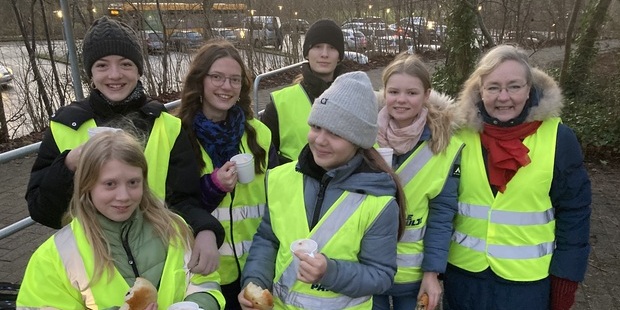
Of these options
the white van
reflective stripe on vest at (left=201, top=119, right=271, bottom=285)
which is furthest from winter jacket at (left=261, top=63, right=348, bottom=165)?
the white van

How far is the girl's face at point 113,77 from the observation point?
234 cm

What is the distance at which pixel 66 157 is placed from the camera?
6.86 feet

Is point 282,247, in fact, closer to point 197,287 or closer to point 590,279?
point 197,287

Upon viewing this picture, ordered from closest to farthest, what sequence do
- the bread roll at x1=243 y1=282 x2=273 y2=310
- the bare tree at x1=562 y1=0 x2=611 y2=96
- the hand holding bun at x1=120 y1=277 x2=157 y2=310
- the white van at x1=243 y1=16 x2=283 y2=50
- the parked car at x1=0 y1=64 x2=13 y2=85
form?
the hand holding bun at x1=120 y1=277 x2=157 y2=310
the bread roll at x1=243 y1=282 x2=273 y2=310
the parked car at x1=0 y1=64 x2=13 y2=85
the bare tree at x1=562 y1=0 x2=611 y2=96
the white van at x1=243 y1=16 x2=283 y2=50

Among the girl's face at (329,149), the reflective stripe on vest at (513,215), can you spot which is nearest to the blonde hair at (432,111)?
the reflective stripe on vest at (513,215)

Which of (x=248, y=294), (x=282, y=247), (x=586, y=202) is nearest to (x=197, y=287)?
Answer: (x=248, y=294)

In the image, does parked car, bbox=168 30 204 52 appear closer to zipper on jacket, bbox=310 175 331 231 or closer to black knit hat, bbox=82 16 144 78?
black knit hat, bbox=82 16 144 78

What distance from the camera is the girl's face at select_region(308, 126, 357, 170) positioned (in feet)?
7.18

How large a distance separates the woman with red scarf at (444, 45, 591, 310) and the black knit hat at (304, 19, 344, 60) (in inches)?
50.1

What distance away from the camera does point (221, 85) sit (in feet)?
8.80

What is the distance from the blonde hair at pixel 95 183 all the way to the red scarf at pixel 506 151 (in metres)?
1.60

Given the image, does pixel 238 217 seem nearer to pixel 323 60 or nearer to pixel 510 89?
pixel 323 60

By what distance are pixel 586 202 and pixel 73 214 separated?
94.5 inches

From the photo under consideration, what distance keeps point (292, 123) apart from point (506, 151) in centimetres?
144
